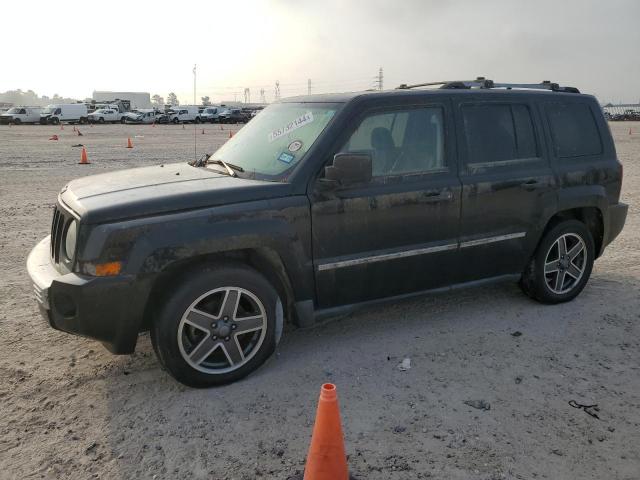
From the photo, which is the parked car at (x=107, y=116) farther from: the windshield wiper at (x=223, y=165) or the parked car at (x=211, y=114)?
the windshield wiper at (x=223, y=165)

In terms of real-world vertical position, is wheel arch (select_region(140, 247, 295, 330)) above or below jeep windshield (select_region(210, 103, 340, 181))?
below

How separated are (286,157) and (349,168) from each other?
544mm

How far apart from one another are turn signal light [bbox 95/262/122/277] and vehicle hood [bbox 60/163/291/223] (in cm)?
26

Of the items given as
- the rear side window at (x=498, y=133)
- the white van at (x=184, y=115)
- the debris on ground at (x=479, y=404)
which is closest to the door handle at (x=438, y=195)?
the rear side window at (x=498, y=133)

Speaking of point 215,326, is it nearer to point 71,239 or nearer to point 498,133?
point 71,239

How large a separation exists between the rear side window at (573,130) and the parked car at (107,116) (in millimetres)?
51155

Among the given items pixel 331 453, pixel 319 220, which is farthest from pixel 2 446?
pixel 319 220

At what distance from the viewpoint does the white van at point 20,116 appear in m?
45.5

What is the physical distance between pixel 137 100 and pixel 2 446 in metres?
122

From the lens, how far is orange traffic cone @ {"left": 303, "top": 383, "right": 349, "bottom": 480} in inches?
101

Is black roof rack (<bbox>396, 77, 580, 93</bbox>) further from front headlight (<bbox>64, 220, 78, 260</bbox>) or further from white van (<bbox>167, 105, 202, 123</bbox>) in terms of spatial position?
white van (<bbox>167, 105, 202, 123</bbox>)

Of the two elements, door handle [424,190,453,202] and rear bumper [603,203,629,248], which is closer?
door handle [424,190,453,202]

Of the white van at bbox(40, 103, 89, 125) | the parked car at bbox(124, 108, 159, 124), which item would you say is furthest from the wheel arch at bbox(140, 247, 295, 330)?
the parked car at bbox(124, 108, 159, 124)

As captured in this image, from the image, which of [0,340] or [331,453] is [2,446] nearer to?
[0,340]
